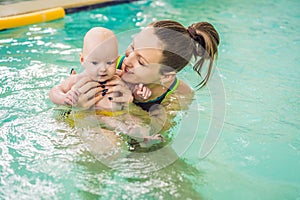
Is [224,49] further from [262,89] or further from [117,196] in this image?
[117,196]

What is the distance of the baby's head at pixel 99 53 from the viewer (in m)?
2.56

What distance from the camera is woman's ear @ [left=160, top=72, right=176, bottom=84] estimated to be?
A: 2.73 metres

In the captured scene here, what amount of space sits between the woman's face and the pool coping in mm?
3514

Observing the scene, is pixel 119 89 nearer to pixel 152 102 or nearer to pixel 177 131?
pixel 152 102

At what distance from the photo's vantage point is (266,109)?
3562 mm

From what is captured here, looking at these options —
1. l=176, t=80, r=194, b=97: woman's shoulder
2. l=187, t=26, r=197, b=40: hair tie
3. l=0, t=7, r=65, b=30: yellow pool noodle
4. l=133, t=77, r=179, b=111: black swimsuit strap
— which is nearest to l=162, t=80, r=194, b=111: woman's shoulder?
l=176, t=80, r=194, b=97: woman's shoulder

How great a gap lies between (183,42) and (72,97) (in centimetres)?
88

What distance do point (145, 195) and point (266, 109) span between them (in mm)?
1800

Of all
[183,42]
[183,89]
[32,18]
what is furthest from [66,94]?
[32,18]

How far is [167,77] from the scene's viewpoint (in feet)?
9.30

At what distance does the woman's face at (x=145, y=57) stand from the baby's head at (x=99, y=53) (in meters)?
0.12

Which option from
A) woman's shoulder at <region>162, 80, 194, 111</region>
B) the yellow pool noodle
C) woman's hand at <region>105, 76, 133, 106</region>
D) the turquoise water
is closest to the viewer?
the turquoise water

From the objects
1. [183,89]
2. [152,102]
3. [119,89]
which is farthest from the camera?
[183,89]

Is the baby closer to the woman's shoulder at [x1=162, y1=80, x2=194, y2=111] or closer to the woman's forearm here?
the woman's forearm
